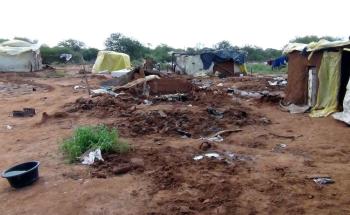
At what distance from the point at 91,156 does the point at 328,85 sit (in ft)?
24.8

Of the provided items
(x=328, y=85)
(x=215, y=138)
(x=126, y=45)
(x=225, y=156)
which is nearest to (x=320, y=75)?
(x=328, y=85)

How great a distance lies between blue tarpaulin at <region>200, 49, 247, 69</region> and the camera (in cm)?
2714

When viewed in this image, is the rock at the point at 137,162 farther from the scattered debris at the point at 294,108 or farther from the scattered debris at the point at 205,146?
the scattered debris at the point at 294,108

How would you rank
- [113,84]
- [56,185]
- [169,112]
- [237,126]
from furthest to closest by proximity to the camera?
1. [113,84]
2. [169,112]
3. [237,126]
4. [56,185]

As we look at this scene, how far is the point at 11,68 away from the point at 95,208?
25912mm

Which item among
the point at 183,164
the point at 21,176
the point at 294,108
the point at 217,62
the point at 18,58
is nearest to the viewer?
the point at 21,176

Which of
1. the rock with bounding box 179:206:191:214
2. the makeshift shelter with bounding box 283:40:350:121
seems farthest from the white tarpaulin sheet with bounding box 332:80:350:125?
the rock with bounding box 179:206:191:214

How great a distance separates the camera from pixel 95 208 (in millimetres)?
5266

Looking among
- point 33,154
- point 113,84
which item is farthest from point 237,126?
point 113,84

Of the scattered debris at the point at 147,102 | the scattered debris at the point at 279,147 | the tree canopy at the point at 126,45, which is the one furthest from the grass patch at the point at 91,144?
the tree canopy at the point at 126,45

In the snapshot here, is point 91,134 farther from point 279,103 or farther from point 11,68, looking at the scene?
point 11,68

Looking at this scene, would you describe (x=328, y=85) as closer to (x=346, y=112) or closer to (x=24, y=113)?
(x=346, y=112)

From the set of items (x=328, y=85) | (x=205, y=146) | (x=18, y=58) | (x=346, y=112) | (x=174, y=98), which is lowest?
(x=205, y=146)

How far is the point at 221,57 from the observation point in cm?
Answer: 2722
